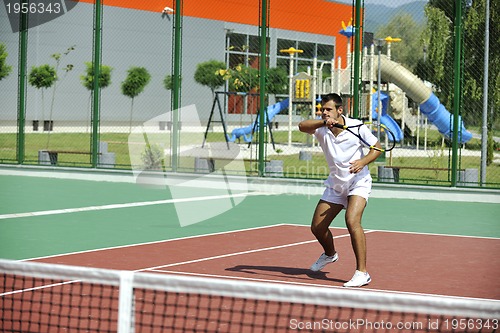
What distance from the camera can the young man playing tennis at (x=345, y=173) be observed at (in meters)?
7.68

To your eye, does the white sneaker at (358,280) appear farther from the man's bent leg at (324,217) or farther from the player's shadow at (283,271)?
the man's bent leg at (324,217)

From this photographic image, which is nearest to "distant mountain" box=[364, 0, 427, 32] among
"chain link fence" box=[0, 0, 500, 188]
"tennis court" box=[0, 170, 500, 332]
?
"chain link fence" box=[0, 0, 500, 188]

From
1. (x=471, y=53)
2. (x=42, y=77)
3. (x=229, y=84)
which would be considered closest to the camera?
(x=471, y=53)

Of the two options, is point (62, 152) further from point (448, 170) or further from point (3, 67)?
point (3, 67)

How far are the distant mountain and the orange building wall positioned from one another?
2018 centimetres

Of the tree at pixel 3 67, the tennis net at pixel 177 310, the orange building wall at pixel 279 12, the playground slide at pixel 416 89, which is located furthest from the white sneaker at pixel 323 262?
the orange building wall at pixel 279 12

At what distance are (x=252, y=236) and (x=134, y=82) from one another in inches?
1040

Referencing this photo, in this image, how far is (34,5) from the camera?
125 feet

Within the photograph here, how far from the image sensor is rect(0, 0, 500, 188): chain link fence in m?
17.6

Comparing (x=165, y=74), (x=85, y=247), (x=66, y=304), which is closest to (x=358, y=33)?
(x=85, y=247)

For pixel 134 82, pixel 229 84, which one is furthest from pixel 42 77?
pixel 229 84

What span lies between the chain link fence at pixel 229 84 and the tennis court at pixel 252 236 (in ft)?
5.68

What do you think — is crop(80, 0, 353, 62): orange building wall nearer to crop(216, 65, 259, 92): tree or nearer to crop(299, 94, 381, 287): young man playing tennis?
crop(216, 65, 259, 92): tree

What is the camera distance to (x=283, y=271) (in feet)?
28.1
